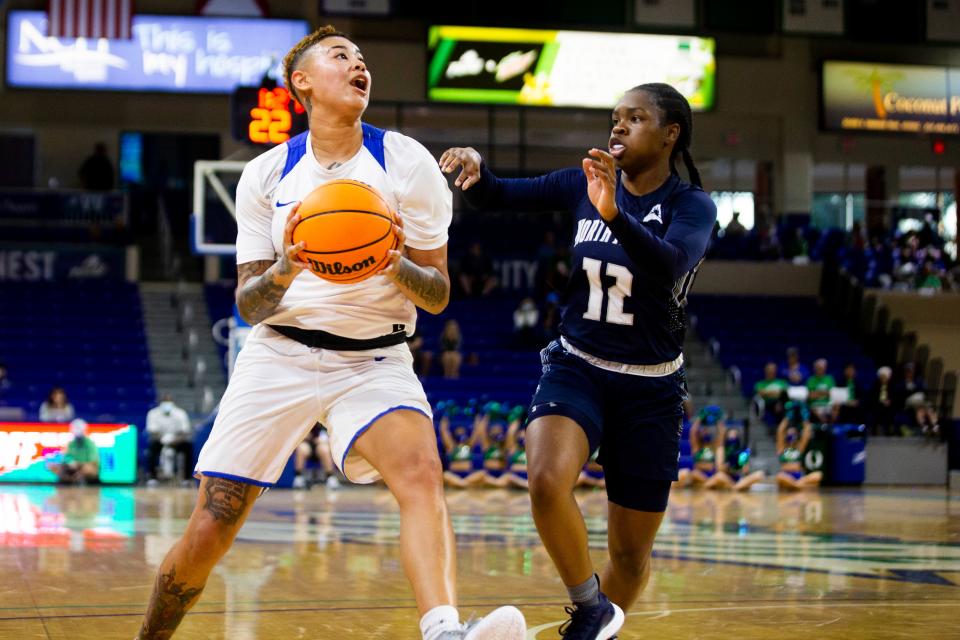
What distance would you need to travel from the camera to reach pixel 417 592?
388cm

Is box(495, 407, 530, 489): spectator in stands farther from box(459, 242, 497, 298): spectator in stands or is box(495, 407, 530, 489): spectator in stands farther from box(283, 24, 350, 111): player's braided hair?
box(283, 24, 350, 111): player's braided hair

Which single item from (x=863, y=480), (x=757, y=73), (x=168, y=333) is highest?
(x=757, y=73)

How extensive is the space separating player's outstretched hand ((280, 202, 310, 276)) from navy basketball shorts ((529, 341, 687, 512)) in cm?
119

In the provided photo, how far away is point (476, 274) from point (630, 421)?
19.2 metres

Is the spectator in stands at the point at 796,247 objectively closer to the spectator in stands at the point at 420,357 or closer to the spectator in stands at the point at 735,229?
the spectator in stands at the point at 735,229

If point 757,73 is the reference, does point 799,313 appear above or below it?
below

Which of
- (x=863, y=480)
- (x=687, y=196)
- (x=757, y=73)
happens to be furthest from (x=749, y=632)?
(x=757, y=73)

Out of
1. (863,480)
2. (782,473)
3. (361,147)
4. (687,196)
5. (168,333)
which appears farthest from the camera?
(168,333)

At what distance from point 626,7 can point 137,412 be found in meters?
12.6

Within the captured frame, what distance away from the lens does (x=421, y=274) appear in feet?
13.9

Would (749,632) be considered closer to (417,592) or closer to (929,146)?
(417,592)

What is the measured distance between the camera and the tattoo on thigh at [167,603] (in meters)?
4.38

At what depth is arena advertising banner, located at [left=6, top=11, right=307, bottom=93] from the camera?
24125 millimetres

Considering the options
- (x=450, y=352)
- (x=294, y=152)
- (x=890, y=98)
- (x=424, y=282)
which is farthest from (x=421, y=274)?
(x=890, y=98)
